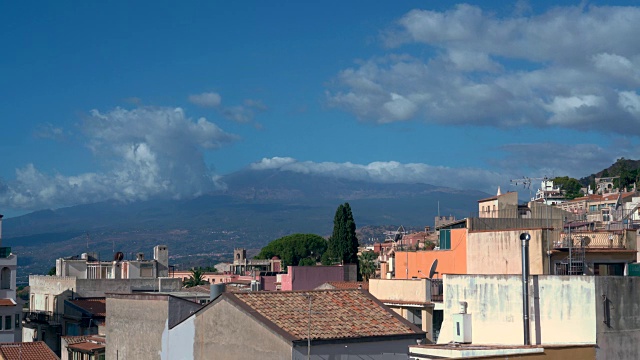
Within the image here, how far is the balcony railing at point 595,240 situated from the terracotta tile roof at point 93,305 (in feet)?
101

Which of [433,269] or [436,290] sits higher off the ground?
[433,269]

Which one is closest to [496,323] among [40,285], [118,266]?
[40,285]

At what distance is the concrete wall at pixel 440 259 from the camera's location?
37469mm

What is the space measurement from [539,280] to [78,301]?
1532 inches

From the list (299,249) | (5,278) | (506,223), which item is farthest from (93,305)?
(299,249)

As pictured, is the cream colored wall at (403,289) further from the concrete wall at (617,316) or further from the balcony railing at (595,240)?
the concrete wall at (617,316)

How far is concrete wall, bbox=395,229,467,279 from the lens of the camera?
37.5m

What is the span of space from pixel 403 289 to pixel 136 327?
38.7 ft

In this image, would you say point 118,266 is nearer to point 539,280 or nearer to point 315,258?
point 539,280

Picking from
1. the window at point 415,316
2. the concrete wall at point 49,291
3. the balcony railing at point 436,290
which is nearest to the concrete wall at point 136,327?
the window at point 415,316

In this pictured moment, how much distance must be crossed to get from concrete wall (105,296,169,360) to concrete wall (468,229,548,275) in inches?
473

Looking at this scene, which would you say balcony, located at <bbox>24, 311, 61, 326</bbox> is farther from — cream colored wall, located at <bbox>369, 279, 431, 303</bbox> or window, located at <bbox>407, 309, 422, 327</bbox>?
window, located at <bbox>407, 309, 422, 327</bbox>

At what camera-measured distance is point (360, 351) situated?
2428cm

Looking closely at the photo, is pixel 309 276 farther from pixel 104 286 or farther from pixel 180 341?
pixel 180 341
